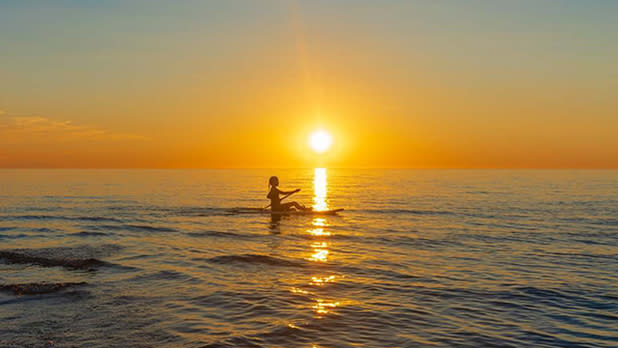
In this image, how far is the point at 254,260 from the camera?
59.9 ft

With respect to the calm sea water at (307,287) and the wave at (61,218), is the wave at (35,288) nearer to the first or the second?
the calm sea water at (307,287)

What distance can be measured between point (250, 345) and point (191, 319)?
227cm

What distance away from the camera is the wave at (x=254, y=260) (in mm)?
17641

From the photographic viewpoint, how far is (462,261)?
18000 mm

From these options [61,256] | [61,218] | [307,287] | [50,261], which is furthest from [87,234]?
[307,287]

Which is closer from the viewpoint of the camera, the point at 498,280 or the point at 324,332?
the point at 324,332

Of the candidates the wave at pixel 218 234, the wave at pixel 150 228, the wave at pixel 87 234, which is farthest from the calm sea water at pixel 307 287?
the wave at pixel 150 228

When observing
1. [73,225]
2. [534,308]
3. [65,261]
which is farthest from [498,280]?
[73,225]

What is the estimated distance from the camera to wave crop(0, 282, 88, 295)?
12.8 m

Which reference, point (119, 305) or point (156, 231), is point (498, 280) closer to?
point (119, 305)

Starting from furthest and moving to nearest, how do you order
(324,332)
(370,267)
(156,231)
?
1. (156,231)
2. (370,267)
3. (324,332)

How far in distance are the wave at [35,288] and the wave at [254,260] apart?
576cm

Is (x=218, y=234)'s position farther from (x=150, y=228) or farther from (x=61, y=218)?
(x=61, y=218)

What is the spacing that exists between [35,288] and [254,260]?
7.72 metres
